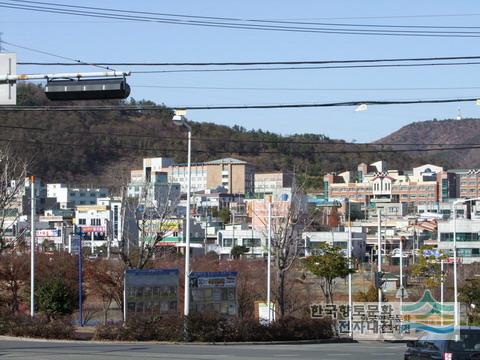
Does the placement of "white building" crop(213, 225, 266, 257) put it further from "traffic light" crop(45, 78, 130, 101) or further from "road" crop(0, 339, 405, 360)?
"traffic light" crop(45, 78, 130, 101)

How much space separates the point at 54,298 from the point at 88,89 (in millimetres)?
26115

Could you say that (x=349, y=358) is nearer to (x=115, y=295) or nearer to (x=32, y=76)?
(x=32, y=76)

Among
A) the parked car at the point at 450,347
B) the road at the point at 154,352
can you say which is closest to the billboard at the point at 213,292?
the road at the point at 154,352

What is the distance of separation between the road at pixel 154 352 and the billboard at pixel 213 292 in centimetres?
603

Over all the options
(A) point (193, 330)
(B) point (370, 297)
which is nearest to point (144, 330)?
(A) point (193, 330)

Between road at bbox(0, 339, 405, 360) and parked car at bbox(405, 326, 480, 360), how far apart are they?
502 cm

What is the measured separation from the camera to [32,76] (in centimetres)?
2016

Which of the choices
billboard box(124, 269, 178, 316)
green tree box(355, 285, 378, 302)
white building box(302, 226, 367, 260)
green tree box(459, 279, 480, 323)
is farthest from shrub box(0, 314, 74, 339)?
white building box(302, 226, 367, 260)

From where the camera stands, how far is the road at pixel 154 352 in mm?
25109

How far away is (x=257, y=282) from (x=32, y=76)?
121 ft

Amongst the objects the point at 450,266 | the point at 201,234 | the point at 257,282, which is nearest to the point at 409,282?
the point at 450,266

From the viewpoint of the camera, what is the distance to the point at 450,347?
2112cm

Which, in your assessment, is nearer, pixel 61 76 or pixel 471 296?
pixel 61 76

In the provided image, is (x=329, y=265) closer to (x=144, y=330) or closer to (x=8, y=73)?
(x=144, y=330)
